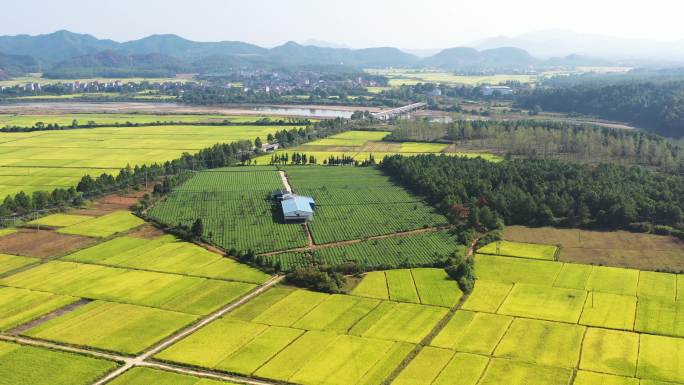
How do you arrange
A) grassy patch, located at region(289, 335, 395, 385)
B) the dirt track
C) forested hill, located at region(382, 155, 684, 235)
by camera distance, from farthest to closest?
the dirt track
forested hill, located at region(382, 155, 684, 235)
grassy patch, located at region(289, 335, 395, 385)

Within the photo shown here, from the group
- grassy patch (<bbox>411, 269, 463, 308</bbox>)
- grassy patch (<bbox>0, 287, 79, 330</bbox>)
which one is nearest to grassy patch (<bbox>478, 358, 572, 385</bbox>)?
grassy patch (<bbox>411, 269, 463, 308</bbox>)

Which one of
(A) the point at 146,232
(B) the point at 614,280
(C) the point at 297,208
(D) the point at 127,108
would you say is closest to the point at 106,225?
(A) the point at 146,232

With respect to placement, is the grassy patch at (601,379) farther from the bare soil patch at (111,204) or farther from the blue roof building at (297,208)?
the bare soil patch at (111,204)

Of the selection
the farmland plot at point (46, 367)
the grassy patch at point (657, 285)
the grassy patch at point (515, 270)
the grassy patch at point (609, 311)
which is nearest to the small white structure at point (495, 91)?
the grassy patch at point (515, 270)

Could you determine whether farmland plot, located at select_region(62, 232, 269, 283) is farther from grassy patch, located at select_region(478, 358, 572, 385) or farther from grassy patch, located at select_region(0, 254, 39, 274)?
grassy patch, located at select_region(478, 358, 572, 385)

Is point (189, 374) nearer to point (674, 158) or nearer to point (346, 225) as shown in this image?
point (346, 225)

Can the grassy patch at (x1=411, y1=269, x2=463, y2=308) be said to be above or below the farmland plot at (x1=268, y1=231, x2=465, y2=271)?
below

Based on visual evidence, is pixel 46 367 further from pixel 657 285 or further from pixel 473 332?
Answer: pixel 657 285
